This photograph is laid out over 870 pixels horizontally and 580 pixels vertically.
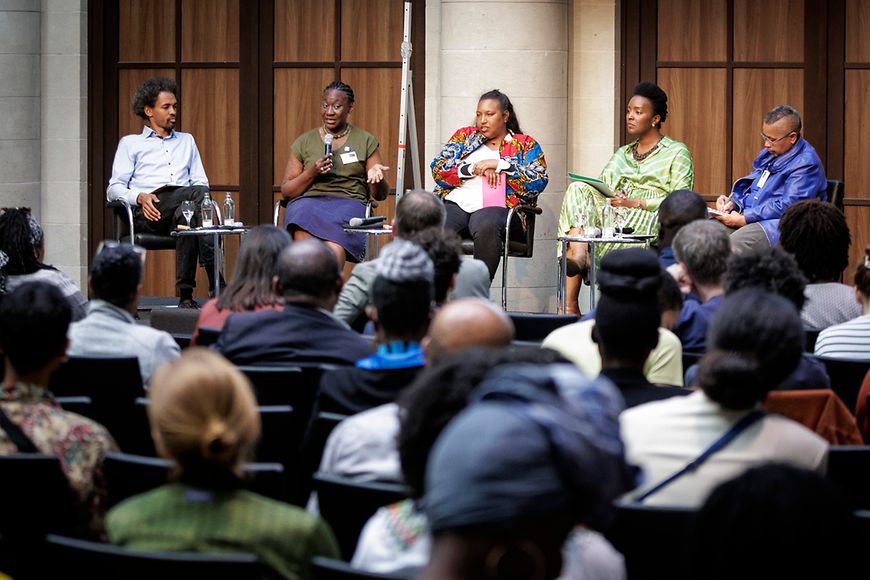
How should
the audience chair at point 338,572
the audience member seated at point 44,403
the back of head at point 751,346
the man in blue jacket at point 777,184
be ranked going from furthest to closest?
1. the man in blue jacket at point 777,184
2. the audience member seated at point 44,403
3. the back of head at point 751,346
4. the audience chair at point 338,572

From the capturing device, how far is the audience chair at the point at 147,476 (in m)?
2.68

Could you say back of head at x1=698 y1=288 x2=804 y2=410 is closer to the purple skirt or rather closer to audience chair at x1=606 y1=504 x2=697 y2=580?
audience chair at x1=606 y1=504 x2=697 y2=580

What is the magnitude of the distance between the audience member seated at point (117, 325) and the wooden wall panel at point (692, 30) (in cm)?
597

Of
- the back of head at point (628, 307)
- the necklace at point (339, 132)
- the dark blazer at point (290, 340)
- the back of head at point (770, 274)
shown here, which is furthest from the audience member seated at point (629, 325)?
the necklace at point (339, 132)

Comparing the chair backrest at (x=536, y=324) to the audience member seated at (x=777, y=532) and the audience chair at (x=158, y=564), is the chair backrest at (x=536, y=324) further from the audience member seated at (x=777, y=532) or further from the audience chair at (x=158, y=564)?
the audience member seated at (x=777, y=532)

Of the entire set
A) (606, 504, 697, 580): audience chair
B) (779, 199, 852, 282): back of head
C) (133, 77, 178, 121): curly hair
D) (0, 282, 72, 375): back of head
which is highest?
(133, 77, 178, 121): curly hair

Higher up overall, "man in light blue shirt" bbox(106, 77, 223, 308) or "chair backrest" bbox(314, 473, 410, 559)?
"man in light blue shirt" bbox(106, 77, 223, 308)

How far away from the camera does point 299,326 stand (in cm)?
436

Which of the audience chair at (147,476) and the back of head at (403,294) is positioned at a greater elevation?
the back of head at (403,294)

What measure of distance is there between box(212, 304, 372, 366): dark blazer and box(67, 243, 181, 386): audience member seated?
0.65 ft

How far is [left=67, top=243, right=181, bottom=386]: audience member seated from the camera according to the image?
4309 millimetres

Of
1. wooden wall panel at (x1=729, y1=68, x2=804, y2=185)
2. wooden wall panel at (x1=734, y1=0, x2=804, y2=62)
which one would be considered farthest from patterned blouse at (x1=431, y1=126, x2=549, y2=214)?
wooden wall panel at (x1=734, y1=0, x2=804, y2=62)

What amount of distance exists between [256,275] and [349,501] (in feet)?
7.62

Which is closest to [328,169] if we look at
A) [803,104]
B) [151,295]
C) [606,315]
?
[151,295]
